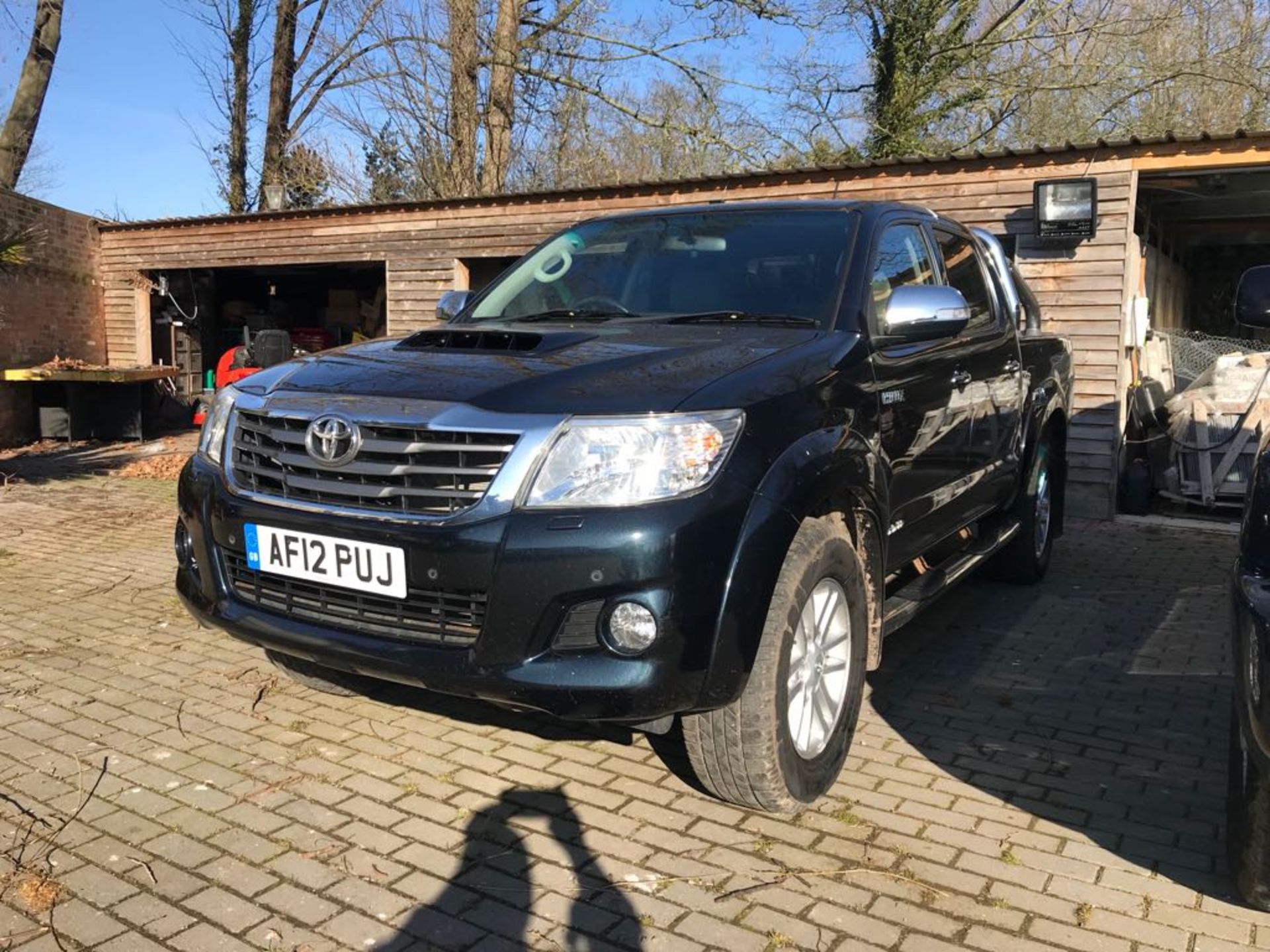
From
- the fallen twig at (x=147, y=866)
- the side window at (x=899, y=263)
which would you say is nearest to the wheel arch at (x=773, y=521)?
the side window at (x=899, y=263)

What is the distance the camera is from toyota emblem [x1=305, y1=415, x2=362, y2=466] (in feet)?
9.38

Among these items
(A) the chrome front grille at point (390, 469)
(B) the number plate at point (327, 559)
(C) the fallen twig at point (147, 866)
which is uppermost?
(A) the chrome front grille at point (390, 469)

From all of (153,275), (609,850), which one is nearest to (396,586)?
(609,850)

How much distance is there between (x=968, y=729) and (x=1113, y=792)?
25.0 inches

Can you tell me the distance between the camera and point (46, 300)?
14094 mm

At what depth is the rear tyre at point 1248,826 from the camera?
7.79ft

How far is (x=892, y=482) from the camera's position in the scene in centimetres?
357

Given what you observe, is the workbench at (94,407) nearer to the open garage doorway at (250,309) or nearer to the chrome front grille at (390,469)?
the open garage doorway at (250,309)

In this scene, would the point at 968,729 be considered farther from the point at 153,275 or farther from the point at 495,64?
the point at 495,64

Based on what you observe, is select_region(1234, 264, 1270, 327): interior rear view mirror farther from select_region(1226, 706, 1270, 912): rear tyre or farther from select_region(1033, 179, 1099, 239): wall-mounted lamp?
select_region(1033, 179, 1099, 239): wall-mounted lamp

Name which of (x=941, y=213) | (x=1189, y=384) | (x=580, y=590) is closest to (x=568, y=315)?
(x=580, y=590)

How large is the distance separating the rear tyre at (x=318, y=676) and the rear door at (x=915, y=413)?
2.18 m

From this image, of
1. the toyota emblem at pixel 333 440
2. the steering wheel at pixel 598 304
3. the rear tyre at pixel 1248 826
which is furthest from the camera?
the steering wheel at pixel 598 304

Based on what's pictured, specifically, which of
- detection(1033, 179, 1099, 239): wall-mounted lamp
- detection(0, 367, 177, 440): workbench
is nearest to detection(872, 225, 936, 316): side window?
detection(1033, 179, 1099, 239): wall-mounted lamp
